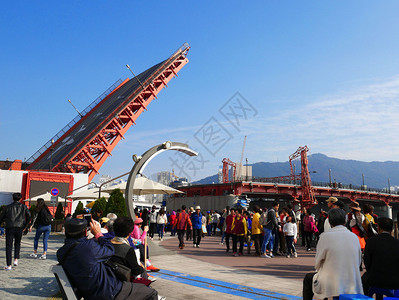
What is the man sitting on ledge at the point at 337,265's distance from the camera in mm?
3459

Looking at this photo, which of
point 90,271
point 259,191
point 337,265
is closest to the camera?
point 90,271

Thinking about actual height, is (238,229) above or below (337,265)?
below

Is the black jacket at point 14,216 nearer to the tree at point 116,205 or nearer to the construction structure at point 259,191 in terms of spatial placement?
the tree at point 116,205

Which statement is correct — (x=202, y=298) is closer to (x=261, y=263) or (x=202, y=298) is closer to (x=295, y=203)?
(x=261, y=263)

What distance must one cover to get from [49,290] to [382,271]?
5019 millimetres

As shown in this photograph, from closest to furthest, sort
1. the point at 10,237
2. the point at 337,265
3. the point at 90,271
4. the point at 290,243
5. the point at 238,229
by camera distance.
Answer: the point at 90,271 → the point at 337,265 → the point at 10,237 → the point at 290,243 → the point at 238,229

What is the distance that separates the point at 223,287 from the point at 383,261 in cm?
324

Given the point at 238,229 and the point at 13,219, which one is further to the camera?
the point at 238,229

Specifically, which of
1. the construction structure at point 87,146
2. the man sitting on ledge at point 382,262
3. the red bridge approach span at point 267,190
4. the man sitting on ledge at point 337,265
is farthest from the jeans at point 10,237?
the red bridge approach span at point 267,190

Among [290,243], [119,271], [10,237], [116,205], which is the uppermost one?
[116,205]

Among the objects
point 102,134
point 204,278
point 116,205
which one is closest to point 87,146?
point 102,134

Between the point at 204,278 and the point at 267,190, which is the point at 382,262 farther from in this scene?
the point at 267,190

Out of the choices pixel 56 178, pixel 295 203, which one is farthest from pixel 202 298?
pixel 295 203

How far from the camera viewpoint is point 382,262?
12.9 ft
